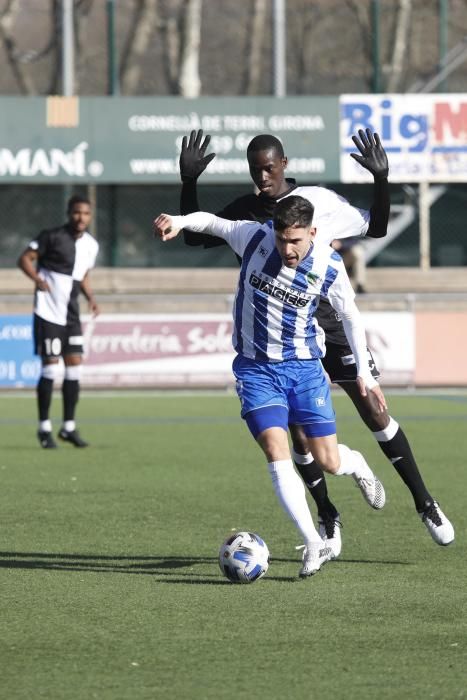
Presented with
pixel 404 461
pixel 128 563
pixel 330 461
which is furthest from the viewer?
pixel 404 461

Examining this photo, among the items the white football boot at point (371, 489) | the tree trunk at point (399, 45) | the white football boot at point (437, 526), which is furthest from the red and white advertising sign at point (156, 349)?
the white football boot at point (437, 526)

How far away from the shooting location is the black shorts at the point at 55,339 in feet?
46.3

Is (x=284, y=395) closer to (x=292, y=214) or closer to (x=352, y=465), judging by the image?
(x=352, y=465)

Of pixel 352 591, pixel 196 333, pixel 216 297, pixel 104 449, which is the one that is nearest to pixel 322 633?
pixel 352 591

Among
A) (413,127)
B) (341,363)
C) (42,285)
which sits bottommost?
(341,363)

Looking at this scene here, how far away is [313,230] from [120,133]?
19.0 m

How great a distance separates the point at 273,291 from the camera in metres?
7.29

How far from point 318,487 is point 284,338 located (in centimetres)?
110

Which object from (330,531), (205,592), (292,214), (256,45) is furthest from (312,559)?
(256,45)

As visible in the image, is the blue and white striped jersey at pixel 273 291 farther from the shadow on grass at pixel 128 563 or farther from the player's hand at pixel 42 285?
the player's hand at pixel 42 285

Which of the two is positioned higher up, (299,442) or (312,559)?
(299,442)

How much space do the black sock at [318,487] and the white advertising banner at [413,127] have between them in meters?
17.8

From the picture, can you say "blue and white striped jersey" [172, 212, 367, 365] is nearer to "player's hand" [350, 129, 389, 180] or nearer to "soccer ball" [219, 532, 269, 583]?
"player's hand" [350, 129, 389, 180]

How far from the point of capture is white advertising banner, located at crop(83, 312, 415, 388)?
20688 mm
